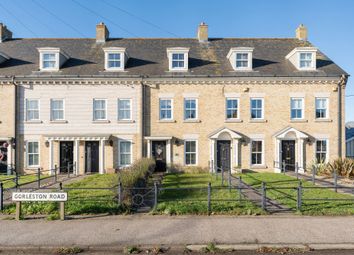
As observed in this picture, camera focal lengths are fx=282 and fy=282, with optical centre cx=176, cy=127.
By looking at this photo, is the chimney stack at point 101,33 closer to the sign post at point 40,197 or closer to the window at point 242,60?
the window at point 242,60

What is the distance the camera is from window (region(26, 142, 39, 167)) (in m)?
21.3

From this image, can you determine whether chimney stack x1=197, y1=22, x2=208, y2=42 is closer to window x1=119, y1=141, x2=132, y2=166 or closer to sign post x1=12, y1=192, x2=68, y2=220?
window x1=119, y1=141, x2=132, y2=166

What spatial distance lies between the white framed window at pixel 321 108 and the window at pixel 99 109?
1620 cm

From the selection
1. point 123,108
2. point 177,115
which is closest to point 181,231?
point 177,115

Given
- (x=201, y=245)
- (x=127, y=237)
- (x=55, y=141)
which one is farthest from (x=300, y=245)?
(x=55, y=141)

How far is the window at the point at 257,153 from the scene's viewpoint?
2155 cm

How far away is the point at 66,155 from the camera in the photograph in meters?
21.4

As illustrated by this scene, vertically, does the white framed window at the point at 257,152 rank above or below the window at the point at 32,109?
below

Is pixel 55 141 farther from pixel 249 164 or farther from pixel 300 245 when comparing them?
pixel 300 245

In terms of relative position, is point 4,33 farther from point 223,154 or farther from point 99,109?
point 223,154

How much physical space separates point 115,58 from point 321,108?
16.4m

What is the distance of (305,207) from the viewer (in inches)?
391

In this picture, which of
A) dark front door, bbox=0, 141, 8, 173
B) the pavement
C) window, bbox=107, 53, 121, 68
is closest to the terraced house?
window, bbox=107, 53, 121, 68

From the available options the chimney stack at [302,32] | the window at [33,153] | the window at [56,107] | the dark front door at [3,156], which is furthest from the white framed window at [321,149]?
the dark front door at [3,156]
